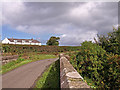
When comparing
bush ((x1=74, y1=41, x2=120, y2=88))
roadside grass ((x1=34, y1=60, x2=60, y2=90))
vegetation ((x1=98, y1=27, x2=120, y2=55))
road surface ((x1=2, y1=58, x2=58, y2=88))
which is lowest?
road surface ((x1=2, y1=58, x2=58, y2=88))

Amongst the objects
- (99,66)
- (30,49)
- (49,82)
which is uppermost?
(30,49)

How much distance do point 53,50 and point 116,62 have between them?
21372mm

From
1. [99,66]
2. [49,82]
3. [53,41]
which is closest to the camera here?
[49,82]

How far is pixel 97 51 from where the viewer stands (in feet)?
21.1

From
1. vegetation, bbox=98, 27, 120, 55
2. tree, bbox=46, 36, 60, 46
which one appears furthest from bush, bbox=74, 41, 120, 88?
tree, bbox=46, 36, 60, 46

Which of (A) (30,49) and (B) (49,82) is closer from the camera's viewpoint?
(B) (49,82)

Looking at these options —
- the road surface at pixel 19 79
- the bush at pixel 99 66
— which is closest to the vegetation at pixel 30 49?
the road surface at pixel 19 79

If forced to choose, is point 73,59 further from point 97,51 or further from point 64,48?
point 64,48

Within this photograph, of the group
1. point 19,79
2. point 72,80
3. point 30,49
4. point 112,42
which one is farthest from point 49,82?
point 30,49

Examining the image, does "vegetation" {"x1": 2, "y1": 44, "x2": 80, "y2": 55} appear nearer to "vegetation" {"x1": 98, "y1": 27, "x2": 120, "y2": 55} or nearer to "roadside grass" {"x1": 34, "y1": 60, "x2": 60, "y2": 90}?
"roadside grass" {"x1": 34, "y1": 60, "x2": 60, "y2": 90}

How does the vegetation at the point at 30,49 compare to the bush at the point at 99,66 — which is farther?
the vegetation at the point at 30,49

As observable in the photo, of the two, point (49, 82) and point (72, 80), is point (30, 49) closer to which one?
point (49, 82)

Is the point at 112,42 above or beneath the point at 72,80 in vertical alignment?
above

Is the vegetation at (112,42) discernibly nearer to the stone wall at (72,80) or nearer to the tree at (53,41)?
the stone wall at (72,80)
